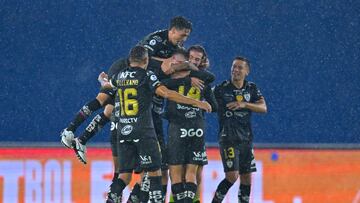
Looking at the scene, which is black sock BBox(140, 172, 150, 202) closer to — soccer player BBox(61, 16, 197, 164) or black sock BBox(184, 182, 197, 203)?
black sock BBox(184, 182, 197, 203)

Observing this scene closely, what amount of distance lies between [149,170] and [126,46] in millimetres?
4785

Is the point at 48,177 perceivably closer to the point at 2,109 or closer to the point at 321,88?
the point at 2,109

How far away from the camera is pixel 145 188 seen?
1149 centimetres

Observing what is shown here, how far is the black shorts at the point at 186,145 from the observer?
1152cm

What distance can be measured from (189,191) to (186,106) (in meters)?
0.99

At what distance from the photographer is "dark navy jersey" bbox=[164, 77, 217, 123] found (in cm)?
1155

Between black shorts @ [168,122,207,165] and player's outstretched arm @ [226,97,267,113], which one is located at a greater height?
player's outstretched arm @ [226,97,267,113]

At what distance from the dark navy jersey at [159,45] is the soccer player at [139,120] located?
829 mm

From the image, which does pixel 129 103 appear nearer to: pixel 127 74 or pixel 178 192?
pixel 127 74

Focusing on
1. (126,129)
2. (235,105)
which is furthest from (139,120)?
(235,105)

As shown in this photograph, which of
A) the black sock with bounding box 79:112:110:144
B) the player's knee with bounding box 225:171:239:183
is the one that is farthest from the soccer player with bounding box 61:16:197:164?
the player's knee with bounding box 225:171:239:183

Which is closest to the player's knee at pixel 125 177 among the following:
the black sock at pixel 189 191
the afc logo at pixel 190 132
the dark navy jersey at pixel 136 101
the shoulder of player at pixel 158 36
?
the dark navy jersey at pixel 136 101

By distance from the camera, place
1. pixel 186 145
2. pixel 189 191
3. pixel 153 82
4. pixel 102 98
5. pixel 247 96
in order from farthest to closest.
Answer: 1. pixel 247 96
2. pixel 102 98
3. pixel 186 145
4. pixel 189 191
5. pixel 153 82

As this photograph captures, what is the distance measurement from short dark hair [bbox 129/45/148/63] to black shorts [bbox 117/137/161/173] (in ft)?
2.85
